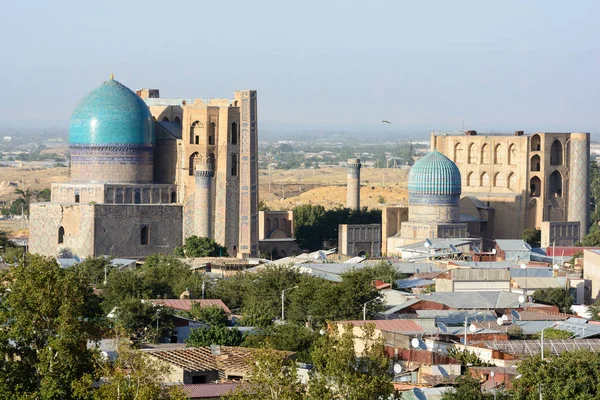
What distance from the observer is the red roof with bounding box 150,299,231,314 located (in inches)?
1703

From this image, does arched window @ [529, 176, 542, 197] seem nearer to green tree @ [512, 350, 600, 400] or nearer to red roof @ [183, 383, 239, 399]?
red roof @ [183, 383, 239, 399]

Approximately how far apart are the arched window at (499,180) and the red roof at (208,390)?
142 ft

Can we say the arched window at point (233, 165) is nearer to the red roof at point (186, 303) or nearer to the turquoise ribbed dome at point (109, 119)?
the turquoise ribbed dome at point (109, 119)

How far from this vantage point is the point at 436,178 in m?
66.3

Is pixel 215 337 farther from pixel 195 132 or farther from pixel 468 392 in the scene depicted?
pixel 195 132

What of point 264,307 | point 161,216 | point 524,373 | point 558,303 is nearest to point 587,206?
point 161,216

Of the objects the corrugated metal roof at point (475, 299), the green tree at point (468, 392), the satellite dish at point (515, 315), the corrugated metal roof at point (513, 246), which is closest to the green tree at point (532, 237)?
the corrugated metal roof at point (513, 246)

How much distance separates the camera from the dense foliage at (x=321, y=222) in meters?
70.6

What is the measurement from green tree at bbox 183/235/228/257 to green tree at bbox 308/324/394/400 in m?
33.6

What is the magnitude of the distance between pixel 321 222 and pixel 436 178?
289 inches

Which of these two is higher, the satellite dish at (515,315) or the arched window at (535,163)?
the arched window at (535,163)

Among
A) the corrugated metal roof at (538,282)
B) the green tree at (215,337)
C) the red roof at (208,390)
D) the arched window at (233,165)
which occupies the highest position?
the arched window at (233,165)

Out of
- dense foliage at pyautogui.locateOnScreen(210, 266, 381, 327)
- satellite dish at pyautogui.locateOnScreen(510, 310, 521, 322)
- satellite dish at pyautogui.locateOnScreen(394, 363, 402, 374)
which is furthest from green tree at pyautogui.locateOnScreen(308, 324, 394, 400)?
satellite dish at pyautogui.locateOnScreen(510, 310, 521, 322)

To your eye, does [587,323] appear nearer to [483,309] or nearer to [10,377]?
[483,309]
